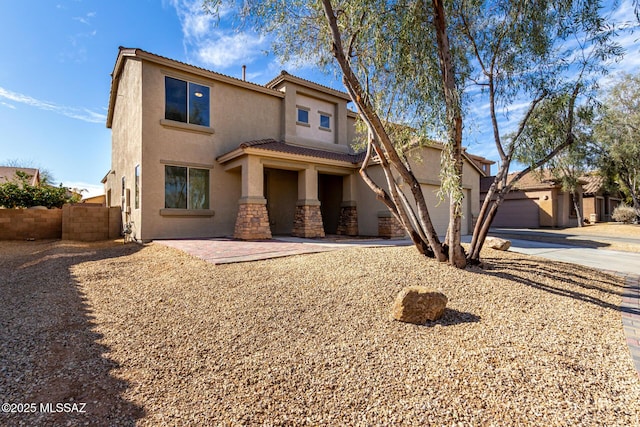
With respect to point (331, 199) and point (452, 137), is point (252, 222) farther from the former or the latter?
point (452, 137)

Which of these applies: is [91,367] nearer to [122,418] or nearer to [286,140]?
[122,418]

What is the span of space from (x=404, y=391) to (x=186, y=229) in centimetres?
1071

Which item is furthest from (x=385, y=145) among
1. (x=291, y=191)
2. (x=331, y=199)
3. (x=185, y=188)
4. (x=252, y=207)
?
(x=331, y=199)

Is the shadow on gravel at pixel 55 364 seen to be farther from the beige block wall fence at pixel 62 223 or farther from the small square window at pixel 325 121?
the small square window at pixel 325 121

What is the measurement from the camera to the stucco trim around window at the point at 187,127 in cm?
1129

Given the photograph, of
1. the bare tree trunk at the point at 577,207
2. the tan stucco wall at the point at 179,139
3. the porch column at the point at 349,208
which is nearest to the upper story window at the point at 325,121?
the tan stucco wall at the point at 179,139

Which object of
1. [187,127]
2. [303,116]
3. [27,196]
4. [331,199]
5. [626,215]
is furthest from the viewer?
[626,215]

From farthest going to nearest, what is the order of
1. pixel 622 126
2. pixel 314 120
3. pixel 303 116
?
pixel 622 126 < pixel 314 120 < pixel 303 116

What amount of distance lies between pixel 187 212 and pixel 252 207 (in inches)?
→ 102

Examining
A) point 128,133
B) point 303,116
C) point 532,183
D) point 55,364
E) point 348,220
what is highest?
point 303,116

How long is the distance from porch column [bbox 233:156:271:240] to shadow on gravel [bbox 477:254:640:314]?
284 inches

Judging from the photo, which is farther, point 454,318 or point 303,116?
point 303,116

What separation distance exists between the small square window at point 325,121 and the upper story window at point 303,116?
0.85 metres

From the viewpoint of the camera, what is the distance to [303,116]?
589 inches
